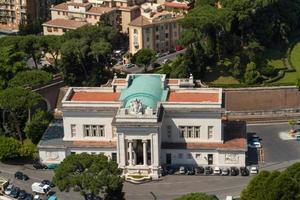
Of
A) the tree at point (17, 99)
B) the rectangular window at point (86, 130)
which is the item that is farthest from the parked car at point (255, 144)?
the tree at point (17, 99)

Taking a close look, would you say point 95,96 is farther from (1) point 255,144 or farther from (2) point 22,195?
(1) point 255,144

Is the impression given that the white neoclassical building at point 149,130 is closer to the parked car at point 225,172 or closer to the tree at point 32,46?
the parked car at point 225,172

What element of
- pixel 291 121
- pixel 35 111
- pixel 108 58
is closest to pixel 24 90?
pixel 35 111

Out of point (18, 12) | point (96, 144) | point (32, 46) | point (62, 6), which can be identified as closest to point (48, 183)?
A: point (96, 144)

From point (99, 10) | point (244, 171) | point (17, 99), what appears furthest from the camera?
point (99, 10)

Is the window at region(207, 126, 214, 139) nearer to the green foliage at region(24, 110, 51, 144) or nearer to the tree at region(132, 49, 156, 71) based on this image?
the green foliage at region(24, 110, 51, 144)
